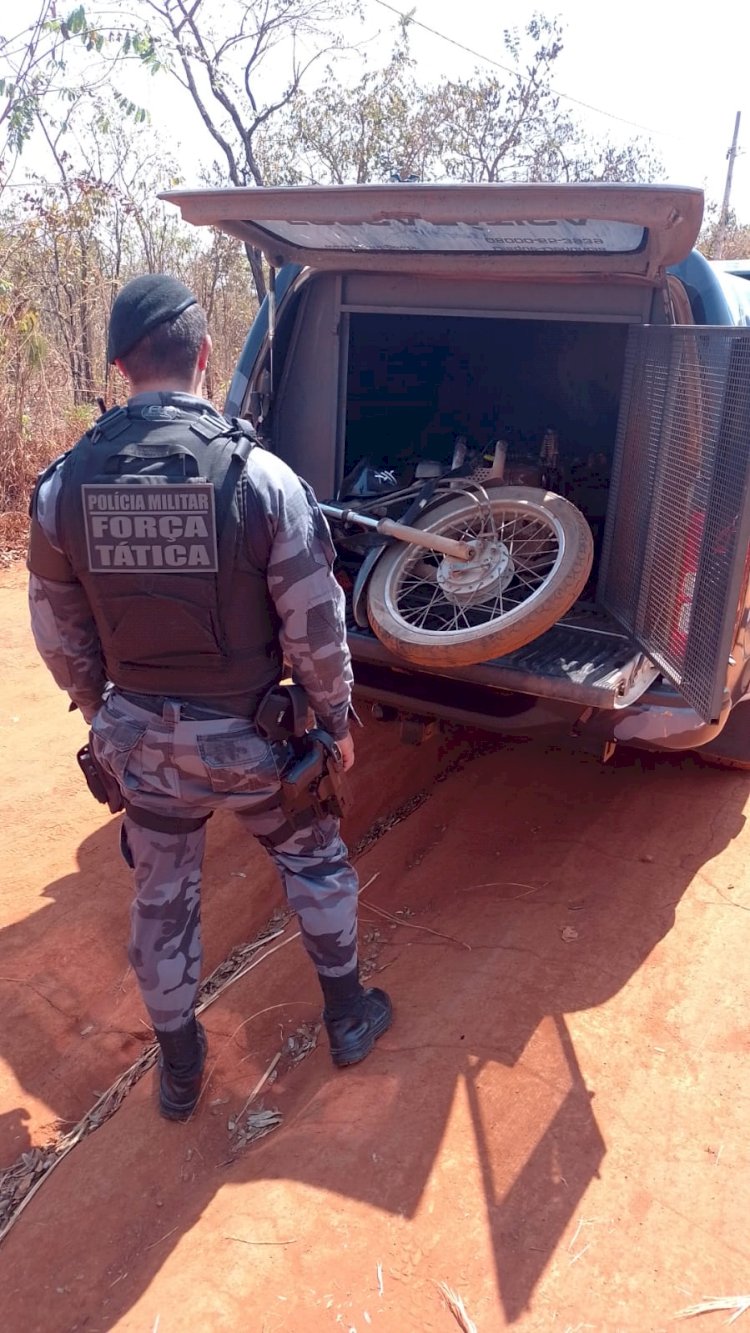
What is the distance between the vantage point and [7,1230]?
233cm

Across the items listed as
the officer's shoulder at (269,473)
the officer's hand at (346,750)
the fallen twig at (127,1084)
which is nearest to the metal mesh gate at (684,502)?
the officer's hand at (346,750)

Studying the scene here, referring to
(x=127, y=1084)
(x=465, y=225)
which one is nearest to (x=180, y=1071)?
(x=127, y=1084)

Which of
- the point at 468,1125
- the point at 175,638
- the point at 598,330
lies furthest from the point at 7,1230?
the point at 598,330

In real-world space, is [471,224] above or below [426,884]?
above

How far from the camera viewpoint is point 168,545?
2211 millimetres

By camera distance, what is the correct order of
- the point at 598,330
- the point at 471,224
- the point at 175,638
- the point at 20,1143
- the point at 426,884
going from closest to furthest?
the point at 175,638 < the point at 20,1143 < the point at 471,224 < the point at 426,884 < the point at 598,330

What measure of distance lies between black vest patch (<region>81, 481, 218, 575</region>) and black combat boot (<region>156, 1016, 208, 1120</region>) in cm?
126

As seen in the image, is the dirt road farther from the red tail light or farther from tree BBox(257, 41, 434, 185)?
tree BBox(257, 41, 434, 185)

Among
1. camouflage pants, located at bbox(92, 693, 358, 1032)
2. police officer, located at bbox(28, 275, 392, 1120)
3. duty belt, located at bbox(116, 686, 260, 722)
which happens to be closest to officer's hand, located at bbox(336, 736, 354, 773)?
police officer, located at bbox(28, 275, 392, 1120)

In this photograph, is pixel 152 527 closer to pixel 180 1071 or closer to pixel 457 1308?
pixel 180 1071

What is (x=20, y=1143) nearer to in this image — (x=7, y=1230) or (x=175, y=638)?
(x=7, y=1230)

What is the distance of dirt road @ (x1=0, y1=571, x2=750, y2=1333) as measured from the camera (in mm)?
2037

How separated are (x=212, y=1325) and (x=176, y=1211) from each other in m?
0.40

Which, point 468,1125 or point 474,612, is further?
point 474,612
